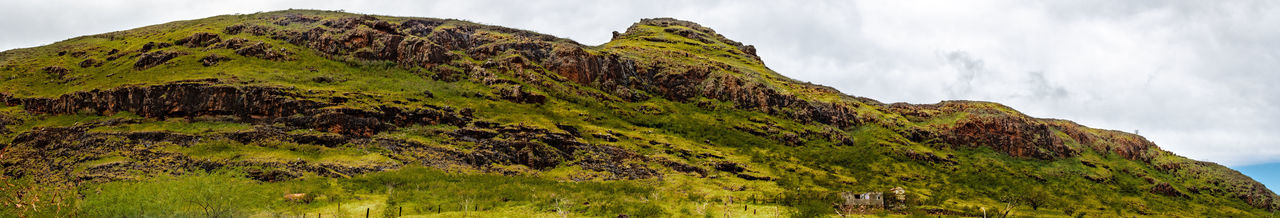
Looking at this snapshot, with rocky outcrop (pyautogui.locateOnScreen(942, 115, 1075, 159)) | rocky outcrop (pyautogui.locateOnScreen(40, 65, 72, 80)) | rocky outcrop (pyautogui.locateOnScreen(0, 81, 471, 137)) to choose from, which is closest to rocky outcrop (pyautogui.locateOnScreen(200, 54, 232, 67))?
rocky outcrop (pyautogui.locateOnScreen(0, 81, 471, 137))

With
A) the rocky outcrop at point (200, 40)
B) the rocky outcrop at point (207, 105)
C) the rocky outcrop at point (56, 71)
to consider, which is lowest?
the rocky outcrop at point (207, 105)

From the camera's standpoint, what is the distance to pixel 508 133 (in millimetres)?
79938

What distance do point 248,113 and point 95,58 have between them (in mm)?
44525

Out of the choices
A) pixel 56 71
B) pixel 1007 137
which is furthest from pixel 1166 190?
pixel 56 71

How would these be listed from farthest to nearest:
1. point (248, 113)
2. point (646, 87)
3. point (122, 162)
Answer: point (646, 87) < point (248, 113) < point (122, 162)

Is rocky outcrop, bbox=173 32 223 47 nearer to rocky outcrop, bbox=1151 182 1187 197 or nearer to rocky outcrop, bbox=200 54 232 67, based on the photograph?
rocky outcrop, bbox=200 54 232 67

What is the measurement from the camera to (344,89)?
83.2 m


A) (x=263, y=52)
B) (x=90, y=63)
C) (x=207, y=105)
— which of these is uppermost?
(x=263, y=52)

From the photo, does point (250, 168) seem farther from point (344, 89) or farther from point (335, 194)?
point (344, 89)

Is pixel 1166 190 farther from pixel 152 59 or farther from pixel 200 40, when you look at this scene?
pixel 200 40

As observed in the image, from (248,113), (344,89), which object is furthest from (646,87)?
(248,113)

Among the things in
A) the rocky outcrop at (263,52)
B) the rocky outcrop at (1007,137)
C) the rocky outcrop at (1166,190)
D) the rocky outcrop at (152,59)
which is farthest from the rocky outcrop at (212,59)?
the rocky outcrop at (1166,190)

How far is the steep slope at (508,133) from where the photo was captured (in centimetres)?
5934

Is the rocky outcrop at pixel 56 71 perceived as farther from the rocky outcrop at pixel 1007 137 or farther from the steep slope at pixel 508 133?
the rocky outcrop at pixel 1007 137
